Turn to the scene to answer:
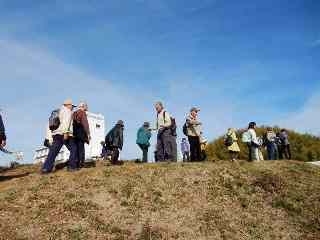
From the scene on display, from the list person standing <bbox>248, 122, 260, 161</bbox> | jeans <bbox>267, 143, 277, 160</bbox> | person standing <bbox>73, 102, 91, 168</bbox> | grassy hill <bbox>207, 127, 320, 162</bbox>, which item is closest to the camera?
person standing <bbox>73, 102, 91, 168</bbox>

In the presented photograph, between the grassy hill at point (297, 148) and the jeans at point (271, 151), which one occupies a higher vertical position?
the grassy hill at point (297, 148)

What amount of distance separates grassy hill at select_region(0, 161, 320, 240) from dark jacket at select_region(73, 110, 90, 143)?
3.73ft

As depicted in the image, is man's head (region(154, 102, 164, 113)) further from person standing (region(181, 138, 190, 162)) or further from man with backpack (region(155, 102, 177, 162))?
person standing (region(181, 138, 190, 162))

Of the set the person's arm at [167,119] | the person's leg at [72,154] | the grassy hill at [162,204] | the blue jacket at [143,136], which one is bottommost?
the grassy hill at [162,204]

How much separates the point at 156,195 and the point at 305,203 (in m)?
4.65

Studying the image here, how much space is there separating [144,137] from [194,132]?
238 cm

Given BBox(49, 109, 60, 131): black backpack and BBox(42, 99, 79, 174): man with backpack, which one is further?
BBox(49, 109, 60, 131): black backpack

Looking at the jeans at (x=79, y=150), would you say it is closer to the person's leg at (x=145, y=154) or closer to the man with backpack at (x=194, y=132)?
the person's leg at (x=145, y=154)

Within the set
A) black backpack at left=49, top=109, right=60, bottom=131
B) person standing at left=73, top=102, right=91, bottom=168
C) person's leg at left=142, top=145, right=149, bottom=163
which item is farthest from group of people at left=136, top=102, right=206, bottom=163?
black backpack at left=49, top=109, right=60, bottom=131

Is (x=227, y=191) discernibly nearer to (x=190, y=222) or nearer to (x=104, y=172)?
(x=190, y=222)

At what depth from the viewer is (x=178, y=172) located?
15.0m

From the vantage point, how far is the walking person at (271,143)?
72.4ft

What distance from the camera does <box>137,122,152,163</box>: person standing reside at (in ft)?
59.8

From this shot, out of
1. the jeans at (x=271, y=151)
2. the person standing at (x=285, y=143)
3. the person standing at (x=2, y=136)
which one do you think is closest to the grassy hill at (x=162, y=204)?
the person standing at (x=2, y=136)
